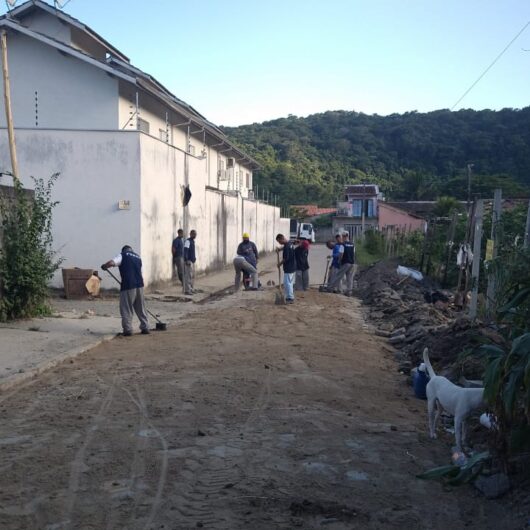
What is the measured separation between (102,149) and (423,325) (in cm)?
979

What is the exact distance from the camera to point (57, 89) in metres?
21.1

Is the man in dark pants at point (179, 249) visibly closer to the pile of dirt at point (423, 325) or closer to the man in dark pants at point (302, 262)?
the man in dark pants at point (302, 262)

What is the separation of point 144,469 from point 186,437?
811 mm

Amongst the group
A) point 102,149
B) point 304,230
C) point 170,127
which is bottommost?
point 304,230

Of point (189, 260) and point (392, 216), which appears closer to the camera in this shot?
point (189, 260)

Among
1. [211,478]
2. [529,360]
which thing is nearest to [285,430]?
[211,478]

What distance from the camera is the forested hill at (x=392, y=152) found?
4088cm

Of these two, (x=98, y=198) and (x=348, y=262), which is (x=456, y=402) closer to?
(x=348, y=262)

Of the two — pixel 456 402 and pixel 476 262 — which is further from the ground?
→ pixel 476 262

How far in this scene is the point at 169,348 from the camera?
10094 millimetres

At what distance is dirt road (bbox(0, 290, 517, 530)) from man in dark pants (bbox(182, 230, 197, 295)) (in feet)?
25.6

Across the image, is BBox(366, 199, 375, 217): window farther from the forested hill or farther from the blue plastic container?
the blue plastic container

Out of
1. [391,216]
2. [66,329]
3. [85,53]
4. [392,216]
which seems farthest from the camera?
[391,216]

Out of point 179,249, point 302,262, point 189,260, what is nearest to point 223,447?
point 302,262
